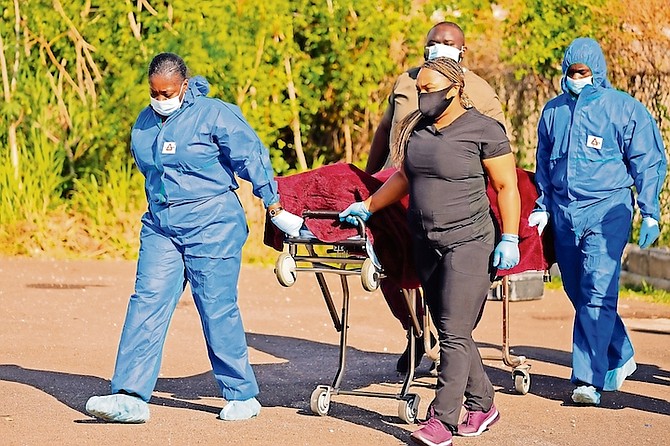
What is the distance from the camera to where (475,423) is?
6.59m

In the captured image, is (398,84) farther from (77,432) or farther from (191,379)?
(77,432)

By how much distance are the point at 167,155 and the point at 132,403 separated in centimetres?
126

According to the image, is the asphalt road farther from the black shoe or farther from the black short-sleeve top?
the black short-sleeve top

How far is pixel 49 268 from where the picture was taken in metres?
13.2

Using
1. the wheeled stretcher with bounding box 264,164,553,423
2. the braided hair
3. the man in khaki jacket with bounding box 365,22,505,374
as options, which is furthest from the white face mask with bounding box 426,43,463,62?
the braided hair

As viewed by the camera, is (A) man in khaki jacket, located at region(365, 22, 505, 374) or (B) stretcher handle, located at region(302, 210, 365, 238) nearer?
(B) stretcher handle, located at region(302, 210, 365, 238)

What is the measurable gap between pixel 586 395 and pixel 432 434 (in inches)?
60.5

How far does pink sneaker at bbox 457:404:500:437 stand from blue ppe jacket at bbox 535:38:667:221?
1435 mm

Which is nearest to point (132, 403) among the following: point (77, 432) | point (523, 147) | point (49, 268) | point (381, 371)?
point (77, 432)

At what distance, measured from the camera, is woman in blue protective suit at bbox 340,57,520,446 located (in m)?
6.29

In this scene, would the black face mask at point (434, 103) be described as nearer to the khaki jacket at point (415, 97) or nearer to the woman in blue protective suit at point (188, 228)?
the woman in blue protective suit at point (188, 228)

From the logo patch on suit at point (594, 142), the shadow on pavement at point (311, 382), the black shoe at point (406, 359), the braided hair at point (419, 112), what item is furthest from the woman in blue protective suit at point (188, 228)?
the logo patch on suit at point (594, 142)

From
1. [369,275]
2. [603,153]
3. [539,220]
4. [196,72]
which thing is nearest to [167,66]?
[369,275]

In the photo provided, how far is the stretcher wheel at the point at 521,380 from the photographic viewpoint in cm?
772
